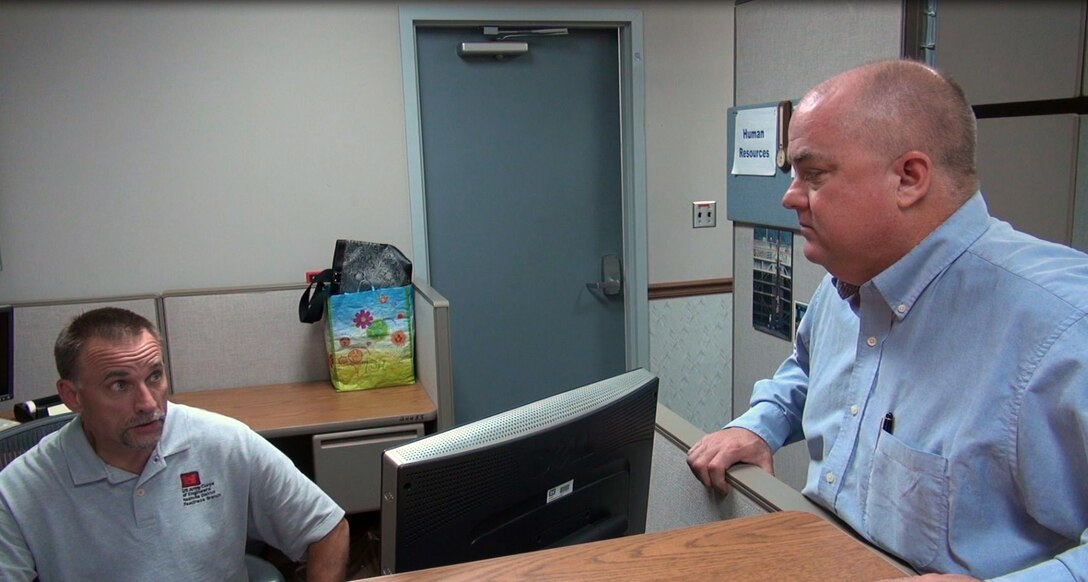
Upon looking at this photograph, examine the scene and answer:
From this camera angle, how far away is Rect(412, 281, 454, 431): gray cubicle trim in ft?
8.88

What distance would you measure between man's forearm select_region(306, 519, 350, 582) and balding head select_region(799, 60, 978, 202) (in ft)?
4.34

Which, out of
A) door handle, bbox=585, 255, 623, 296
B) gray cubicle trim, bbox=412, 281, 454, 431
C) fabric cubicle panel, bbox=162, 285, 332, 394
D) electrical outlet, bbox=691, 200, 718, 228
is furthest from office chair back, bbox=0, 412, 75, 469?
electrical outlet, bbox=691, 200, 718, 228

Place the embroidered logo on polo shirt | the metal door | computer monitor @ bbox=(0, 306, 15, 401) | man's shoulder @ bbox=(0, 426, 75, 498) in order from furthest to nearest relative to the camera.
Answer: the metal door, computer monitor @ bbox=(0, 306, 15, 401), the embroidered logo on polo shirt, man's shoulder @ bbox=(0, 426, 75, 498)

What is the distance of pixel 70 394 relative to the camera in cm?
164

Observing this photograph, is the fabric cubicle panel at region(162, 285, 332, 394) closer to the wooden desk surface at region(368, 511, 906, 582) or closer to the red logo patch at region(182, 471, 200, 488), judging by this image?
the red logo patch at region(182, 471, 200, 488)

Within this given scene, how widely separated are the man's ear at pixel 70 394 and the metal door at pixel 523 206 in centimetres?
192

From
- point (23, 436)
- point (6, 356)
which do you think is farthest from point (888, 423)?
point (6, 356)

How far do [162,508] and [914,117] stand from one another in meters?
1.49

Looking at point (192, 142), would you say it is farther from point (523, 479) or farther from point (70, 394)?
point (523, 479)

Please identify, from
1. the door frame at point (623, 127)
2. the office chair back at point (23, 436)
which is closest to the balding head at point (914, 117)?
the office chair back at point (23, 436)

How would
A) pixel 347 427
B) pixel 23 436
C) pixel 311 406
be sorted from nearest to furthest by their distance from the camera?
1. pixel 23 436
2. pixel 347 427
3. pixel 311 406

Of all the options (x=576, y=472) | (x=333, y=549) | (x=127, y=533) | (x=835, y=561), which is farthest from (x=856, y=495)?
(x=127, y=533)

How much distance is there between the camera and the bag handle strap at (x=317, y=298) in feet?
9.87

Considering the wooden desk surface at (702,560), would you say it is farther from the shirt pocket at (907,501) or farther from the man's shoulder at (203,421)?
the man's shoulder at (203,421)
